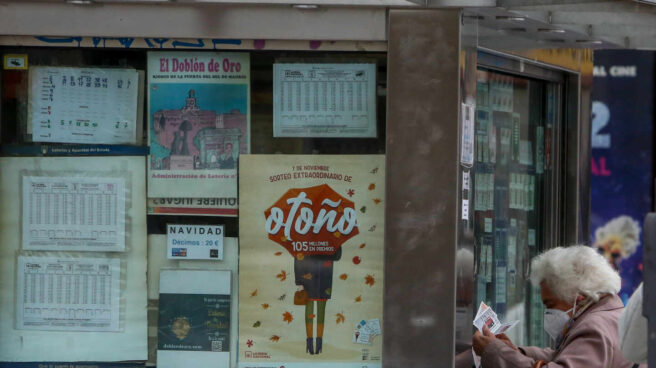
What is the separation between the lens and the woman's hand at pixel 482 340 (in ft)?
16.5

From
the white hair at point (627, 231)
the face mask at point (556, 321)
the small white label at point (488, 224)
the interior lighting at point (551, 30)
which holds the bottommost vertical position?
the face mask at point (556, 321)

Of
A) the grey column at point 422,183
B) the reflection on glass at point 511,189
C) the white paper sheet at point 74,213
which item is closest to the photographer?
the grey column at point 422,183

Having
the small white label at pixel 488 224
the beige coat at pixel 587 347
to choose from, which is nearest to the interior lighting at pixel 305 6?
the beige coat at pixel 587 347

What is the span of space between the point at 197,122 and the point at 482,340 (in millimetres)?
1782

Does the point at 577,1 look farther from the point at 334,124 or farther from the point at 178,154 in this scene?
the point at 178,154

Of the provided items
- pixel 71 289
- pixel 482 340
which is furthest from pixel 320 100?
pixel 71 289

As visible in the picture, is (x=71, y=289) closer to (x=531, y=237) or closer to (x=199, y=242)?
(x=199, y=242)

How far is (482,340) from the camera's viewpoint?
5.03 meters

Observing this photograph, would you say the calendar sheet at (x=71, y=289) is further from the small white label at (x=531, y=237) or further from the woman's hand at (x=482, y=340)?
the small white label at (x=531, y=237)

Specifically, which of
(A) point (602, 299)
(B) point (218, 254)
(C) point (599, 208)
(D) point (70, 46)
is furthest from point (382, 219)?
(C) point (599, 208)

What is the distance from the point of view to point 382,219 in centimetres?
490

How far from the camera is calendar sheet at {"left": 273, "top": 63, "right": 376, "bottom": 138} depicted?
16.2 ft

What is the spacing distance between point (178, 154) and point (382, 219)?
3.46ft

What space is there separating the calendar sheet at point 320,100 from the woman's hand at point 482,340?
1178 millimetres
